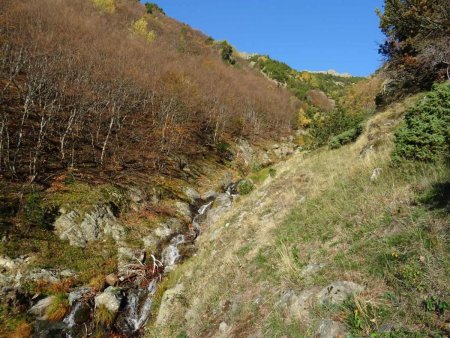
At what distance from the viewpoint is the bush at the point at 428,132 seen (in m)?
8.22

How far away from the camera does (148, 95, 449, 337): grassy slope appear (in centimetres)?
459

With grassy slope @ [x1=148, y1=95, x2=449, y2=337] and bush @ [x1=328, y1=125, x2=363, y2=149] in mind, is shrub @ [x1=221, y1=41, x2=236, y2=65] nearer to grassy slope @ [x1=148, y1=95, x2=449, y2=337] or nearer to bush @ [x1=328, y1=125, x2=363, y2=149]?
bush @ [x1=328, y1=125, x2=363, y2=149]

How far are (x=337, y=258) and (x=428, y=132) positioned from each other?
188 inches

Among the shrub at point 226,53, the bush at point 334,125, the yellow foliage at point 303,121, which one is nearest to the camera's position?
the bush at point 334,125

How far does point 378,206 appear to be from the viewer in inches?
285

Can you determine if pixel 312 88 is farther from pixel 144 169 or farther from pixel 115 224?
pixel 115 224

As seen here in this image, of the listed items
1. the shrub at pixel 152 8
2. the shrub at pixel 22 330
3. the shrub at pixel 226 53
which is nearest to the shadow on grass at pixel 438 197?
the shrub at pixel 22 330

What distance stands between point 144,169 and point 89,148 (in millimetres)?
4438

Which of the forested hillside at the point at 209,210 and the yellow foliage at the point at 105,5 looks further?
the yellow foliage at the point at 105,5

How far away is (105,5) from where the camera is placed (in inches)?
2542

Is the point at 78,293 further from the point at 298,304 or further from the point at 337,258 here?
the point at 337,258

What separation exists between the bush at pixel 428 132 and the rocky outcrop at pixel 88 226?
14.4m

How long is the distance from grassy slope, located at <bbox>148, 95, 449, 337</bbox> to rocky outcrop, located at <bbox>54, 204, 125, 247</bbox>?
20.6 ft

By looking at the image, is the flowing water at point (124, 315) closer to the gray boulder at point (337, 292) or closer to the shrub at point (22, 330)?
the shrub at point (22, 330)
